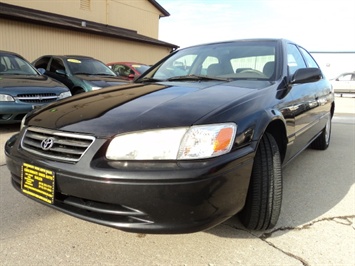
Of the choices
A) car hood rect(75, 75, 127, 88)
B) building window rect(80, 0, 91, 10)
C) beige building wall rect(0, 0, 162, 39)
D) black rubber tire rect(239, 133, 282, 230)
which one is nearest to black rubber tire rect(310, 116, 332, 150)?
black rubber tire rect(239, 133, 282, 230)

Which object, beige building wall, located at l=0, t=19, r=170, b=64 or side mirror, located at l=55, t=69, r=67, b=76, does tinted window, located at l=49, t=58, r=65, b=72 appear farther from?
beige building wall, located at l=0, t=19, r=170, b=64

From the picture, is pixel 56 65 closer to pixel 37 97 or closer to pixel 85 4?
pixel 37 97

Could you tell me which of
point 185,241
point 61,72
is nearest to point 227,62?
point 185,241

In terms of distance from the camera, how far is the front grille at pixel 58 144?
176 cm

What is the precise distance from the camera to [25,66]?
6.56 meters

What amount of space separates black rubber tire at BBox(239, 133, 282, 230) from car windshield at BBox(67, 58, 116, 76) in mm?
6116

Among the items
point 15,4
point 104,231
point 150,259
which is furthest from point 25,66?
point 15,4

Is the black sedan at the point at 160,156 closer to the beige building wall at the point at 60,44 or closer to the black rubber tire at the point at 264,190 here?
the black rubber tire at the point at 264,190

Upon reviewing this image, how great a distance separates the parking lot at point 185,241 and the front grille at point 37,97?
9.71 ft

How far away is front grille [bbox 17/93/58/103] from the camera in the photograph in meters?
5.30

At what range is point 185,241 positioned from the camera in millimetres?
2080

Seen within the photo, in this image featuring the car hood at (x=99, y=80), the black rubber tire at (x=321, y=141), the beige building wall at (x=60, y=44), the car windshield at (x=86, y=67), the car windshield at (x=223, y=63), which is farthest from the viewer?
the beige building wall at (x=60, y=44)

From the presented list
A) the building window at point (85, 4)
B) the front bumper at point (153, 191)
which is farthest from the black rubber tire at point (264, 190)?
the building window at point (85, 4)

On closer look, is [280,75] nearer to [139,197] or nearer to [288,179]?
[288,179]
